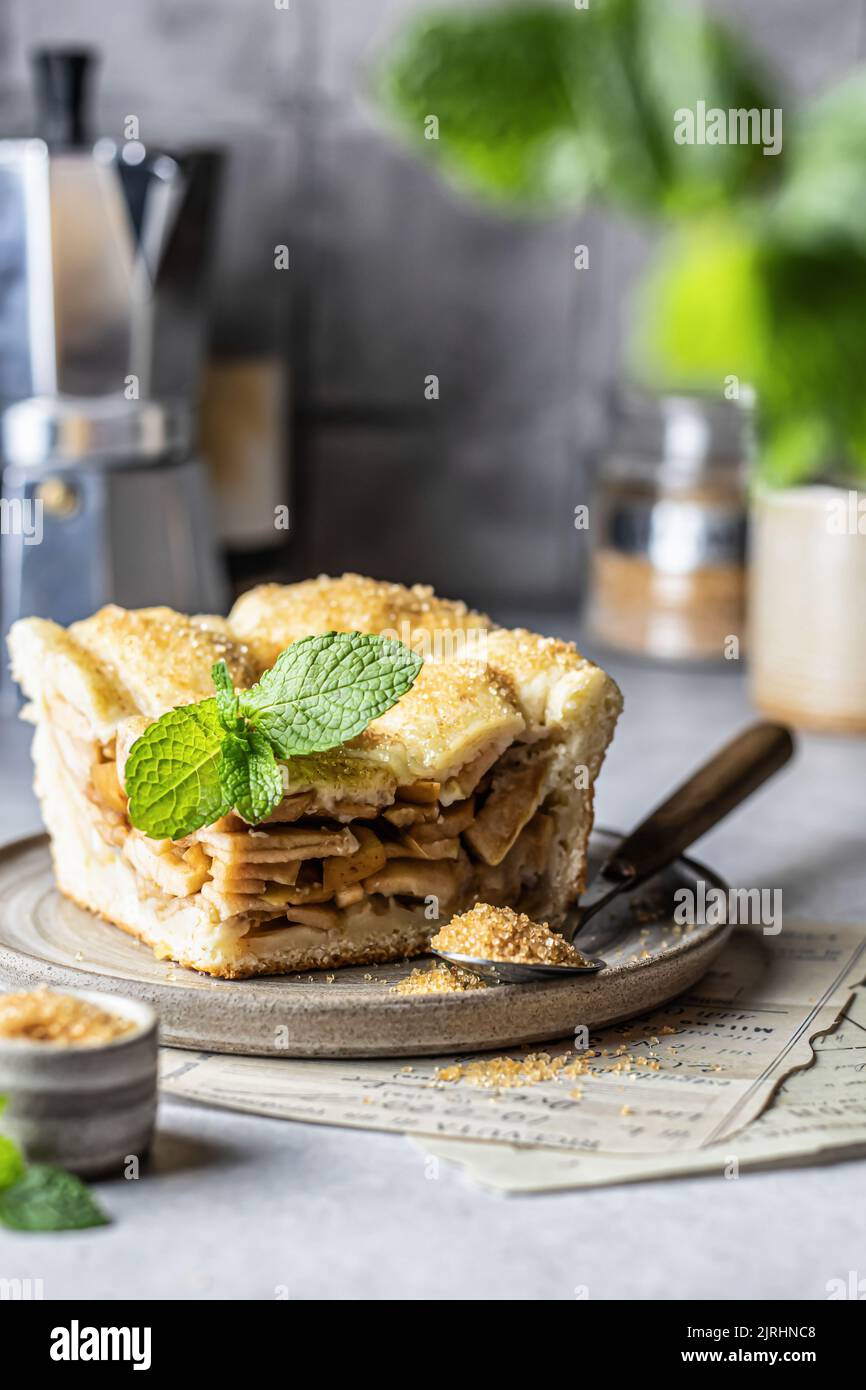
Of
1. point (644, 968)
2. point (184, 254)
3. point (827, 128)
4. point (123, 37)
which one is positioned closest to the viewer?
point (827, 128)

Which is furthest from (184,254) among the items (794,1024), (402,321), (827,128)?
(827,128)

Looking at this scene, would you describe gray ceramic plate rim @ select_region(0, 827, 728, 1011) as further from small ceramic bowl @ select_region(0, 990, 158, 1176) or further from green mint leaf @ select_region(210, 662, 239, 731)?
green mint leaf @ select_region(210, 662, 239, 731)

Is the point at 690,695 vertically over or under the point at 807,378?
under

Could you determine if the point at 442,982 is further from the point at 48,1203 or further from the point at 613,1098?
the point at 48,1203

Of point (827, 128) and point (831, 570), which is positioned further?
point (831, 570)

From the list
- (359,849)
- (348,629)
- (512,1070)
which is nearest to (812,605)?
(348,629)

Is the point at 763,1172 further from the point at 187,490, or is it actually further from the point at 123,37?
the point at 123,37
